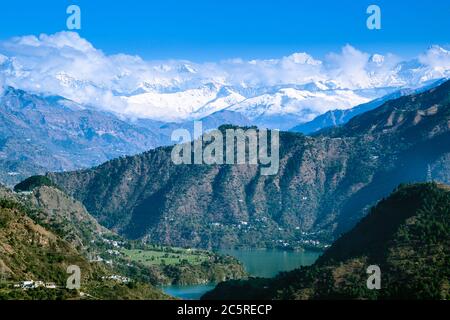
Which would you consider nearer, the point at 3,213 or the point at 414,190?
the point at 3,213

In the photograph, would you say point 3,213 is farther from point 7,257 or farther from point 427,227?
point 427,227

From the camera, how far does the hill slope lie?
4673 inches

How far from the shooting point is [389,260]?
438 ft

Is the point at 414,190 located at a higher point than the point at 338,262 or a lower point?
higher

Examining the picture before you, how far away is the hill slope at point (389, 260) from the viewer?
118688mm

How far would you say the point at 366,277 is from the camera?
423 ft

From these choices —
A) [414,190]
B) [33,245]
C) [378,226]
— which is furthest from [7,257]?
[414,190]

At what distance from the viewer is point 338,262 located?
14388cm
